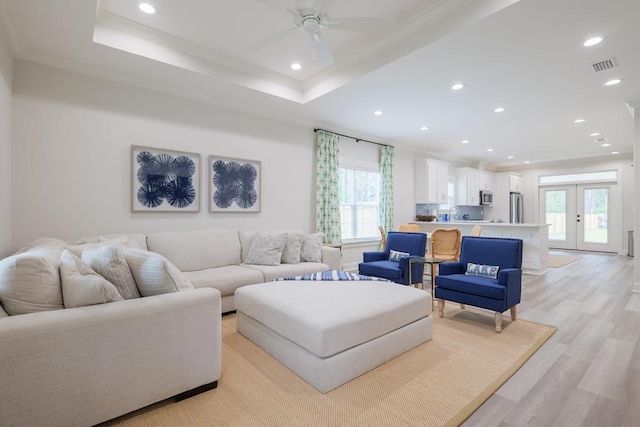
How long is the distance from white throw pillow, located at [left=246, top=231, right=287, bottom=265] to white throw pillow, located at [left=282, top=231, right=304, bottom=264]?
3.7 inches

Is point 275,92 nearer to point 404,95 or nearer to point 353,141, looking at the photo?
point 404,95

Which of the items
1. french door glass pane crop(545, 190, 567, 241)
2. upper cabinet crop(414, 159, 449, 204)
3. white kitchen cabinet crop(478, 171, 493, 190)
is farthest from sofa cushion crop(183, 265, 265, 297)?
french door glass pane crop(545, 190, 567, 241)

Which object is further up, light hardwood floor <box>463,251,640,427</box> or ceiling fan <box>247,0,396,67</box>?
ceiling fan <box>247,0,396,67</box>

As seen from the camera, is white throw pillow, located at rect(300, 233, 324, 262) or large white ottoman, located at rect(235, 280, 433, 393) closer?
large white ottoman, located at rect(235, 280, 433, 393)

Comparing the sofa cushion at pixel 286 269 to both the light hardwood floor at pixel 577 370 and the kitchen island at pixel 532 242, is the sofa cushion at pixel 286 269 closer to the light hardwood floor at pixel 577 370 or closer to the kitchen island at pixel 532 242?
the light hardwood floor at pixel 577 370

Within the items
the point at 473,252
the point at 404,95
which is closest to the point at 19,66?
the point at 404,95

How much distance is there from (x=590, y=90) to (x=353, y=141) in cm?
370

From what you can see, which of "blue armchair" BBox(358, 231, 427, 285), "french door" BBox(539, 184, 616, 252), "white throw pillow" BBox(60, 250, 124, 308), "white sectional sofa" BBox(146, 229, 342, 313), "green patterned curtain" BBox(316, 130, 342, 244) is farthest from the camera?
"french door" BBox(539, 184, 616, 252)

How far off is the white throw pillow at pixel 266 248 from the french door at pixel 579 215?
9.31 metres

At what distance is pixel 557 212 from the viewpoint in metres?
9.98

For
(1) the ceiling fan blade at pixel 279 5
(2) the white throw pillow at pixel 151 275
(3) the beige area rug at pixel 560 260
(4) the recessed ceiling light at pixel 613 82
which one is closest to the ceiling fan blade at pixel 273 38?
(1) the ceiling fan blade at pixel 279 5

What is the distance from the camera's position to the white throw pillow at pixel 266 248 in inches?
165

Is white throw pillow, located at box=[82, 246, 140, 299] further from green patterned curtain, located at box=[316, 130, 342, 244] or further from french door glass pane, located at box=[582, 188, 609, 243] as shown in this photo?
french door glass pane, located at box=[582, 188, 609, 243]

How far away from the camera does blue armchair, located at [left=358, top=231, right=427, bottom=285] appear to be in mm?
4148
